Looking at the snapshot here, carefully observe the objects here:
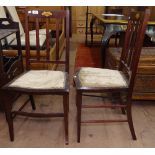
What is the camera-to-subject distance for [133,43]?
1561mm

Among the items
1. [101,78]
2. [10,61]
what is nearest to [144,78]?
[101,78]

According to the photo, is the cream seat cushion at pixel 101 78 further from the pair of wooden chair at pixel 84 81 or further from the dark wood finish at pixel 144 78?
the dark wood finish at pixel 144 78

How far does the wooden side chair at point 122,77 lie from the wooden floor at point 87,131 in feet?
0.28

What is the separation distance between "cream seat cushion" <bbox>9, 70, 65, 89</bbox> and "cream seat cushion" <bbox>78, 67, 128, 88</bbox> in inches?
6.0

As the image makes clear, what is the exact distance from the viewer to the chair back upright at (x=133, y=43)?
1.38 meters

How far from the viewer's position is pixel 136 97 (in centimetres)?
193

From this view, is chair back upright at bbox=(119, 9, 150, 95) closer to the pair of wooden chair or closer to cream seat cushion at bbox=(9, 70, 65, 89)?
the pair of wooden chair

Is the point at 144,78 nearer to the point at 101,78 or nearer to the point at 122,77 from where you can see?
the point at 122,77

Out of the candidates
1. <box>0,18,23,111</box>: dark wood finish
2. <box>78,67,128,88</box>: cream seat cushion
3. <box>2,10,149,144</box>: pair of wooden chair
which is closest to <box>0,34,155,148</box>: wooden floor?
<box>2,10,149,144</box>: pair of wooden chair

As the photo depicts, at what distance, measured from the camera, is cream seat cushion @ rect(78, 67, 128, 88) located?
1.47m

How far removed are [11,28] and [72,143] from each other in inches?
44.1
